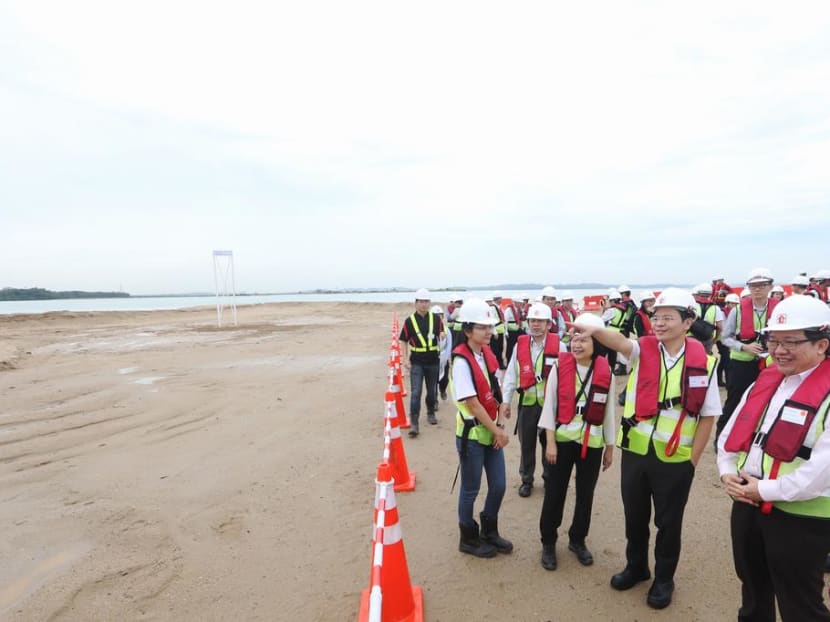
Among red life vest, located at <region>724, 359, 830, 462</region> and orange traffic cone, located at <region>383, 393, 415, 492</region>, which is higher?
red life vest, located at <region>724, 359, 830, 462</region>

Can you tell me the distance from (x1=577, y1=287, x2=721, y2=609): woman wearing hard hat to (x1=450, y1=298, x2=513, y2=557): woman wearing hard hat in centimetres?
83

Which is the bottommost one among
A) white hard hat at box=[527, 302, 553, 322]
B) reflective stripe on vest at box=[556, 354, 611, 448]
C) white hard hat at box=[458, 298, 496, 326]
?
reflective stripe on vest at box=[556, 354, 611, 448]

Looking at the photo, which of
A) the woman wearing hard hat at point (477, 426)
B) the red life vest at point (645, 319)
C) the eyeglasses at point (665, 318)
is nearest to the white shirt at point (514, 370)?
the woman wearing hard hat at point (477, 426)

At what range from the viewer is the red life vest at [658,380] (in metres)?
2.76

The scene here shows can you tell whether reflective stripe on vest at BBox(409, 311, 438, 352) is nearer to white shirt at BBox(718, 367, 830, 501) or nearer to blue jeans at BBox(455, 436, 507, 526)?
blue jeans at BBox(455, 436, 507, 526)

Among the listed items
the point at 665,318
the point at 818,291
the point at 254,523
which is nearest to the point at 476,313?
the point at 665,318

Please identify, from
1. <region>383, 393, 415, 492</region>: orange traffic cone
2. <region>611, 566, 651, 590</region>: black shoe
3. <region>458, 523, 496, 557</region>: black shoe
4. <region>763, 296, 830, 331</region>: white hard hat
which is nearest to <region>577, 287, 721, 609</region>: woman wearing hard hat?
<region>611, 566, 651, 590</region>: black shoe

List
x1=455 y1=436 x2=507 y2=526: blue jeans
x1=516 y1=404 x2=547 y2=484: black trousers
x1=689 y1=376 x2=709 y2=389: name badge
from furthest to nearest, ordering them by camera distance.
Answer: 1. x1=516 y1=404 x2=547 y2=484: black trousers
2. x1=455 y1=436 x2=507 y2=526: blue jeans
3. x1=689 y1=376 x2=709 y2=389: name badge

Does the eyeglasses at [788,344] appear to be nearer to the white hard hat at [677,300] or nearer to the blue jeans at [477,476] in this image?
the white hard hat at [677,300]

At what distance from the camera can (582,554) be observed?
3498mm

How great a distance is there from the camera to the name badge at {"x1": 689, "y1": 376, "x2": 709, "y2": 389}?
2.76 metres

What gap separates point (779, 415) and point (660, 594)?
67.0 inches

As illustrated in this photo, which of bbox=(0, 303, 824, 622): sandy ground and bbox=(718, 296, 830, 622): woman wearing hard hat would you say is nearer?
bbox=(718, 296, 830, 622): woman wearing hard hat

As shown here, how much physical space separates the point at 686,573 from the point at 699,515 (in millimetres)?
1031
